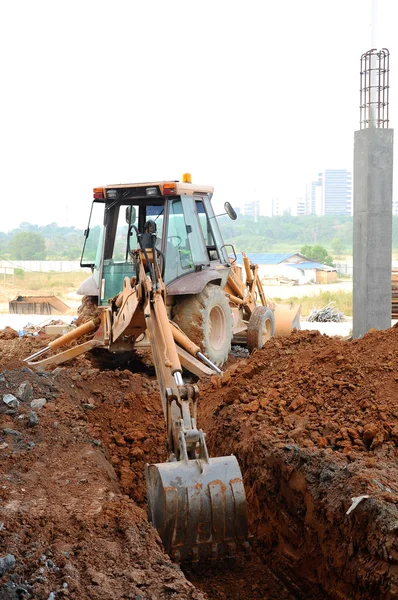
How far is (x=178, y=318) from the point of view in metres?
8.87

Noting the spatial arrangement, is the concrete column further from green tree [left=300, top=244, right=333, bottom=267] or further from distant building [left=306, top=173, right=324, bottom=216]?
distant building [left=306, top=173, right=324, bottom=216]

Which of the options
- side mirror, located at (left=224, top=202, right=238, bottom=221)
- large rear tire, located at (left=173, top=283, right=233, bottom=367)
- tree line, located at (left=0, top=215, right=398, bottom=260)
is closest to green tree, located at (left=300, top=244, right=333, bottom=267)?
tree line, located at (left=0, top=215, right=398, bottom=260)

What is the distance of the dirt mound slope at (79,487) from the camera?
404 centimetres

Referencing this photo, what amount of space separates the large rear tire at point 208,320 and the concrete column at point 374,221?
4023mm

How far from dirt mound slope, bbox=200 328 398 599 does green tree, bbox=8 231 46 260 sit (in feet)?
191

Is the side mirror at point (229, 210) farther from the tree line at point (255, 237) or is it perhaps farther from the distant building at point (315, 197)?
the distant building at point (315, 197)

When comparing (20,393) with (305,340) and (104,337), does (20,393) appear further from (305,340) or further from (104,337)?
(305,340)

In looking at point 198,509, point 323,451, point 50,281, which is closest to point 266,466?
point 323,451

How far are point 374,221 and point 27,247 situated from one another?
55.9 metres

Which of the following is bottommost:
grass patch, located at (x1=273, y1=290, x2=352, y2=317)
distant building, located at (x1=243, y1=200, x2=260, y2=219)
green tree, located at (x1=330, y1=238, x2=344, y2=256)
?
grass patch, located at (x1=273, y1=290, x2=352, y2=317)

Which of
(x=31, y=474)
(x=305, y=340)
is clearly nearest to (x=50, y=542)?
(x=31, y=474)

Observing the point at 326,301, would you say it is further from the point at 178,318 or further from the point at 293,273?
the point at 178,318

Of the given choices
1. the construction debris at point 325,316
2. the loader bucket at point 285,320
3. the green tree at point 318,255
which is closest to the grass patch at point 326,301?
the construction debris at point 325,316

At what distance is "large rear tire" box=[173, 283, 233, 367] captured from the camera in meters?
8.78
